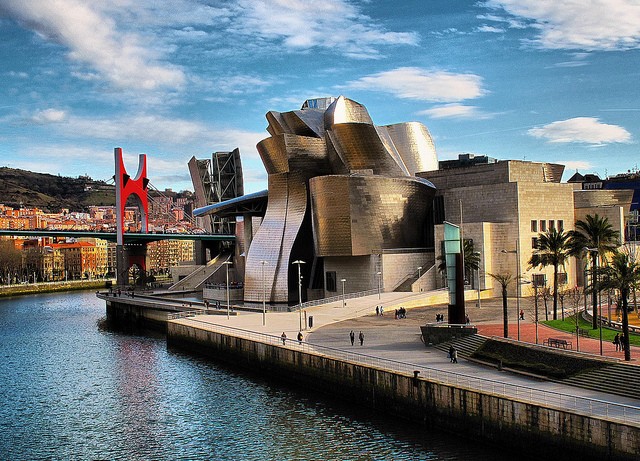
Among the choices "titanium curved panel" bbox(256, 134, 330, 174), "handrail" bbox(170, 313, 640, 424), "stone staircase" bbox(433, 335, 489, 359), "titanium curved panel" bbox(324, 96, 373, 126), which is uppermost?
"titanium curved panel" bbox(324, 96, 373, 126)

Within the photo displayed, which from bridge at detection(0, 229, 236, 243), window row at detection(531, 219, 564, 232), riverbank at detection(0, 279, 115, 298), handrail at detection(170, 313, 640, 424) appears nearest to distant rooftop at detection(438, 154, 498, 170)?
window row at detection(531, 219, 564, 232)

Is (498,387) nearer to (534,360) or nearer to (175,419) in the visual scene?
(534,360)

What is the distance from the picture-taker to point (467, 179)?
6184 centimetres

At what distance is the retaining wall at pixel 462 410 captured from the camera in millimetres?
18672

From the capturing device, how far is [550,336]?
31.3 metres

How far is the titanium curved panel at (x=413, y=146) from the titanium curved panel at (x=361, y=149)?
37.1ft

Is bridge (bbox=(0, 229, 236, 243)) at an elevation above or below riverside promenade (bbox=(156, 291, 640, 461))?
above

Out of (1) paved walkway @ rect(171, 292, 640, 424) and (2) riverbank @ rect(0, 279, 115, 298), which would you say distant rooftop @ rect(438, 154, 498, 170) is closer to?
(1) paved walkway @ rect(171, 292, 640, 424)

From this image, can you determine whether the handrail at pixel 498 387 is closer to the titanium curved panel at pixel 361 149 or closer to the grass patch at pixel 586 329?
the grass patch at pixel 586 329

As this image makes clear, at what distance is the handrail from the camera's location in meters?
19.6

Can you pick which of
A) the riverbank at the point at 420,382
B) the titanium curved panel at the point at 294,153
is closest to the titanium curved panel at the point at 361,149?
the titanium curved panel at the point at 294,153

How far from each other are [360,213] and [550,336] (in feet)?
87.3

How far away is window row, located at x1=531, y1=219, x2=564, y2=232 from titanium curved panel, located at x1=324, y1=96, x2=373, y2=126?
15897mm

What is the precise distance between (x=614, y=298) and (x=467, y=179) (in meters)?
19.5
